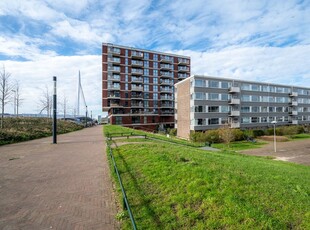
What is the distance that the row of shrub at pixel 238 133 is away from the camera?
33125mm

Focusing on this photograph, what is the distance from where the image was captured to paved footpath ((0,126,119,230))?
4.42 m

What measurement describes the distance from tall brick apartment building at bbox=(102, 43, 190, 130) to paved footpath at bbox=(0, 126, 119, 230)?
157 ft

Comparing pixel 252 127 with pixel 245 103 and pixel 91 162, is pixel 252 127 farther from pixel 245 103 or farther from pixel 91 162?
pixel 91 162

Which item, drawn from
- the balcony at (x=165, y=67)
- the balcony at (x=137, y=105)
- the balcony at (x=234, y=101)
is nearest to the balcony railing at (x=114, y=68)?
the balcony at (x=137, y=105)

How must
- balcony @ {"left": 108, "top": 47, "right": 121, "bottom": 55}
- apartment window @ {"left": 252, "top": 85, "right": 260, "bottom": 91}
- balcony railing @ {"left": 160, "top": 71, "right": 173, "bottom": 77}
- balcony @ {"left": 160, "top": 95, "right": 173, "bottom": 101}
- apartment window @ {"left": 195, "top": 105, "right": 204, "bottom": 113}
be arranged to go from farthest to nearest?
balcony railing @ {"left": 160, "top": 71, "right": 173, "bottom": 77} < balcony @ {"left": 160, "top": 95, "right": 173, "bottom": 101} < balcony @ {"left": 108, "top": 47, "right": 121, "bottom": 55} < apartment window @ {"left": 252, "top": 85, "right": 260, "bottom": 91} < apartment window @ {"left": 195, "top": 105, "right": 204, "bottom": 113}

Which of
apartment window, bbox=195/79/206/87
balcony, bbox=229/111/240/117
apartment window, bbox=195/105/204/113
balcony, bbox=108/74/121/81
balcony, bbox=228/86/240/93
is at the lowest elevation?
balcony, bbox=229/111/240/117

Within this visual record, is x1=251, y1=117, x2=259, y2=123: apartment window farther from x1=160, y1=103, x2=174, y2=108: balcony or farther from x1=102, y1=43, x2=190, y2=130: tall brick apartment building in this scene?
x1=160, y1=103, x2=174, y2=108: balcony

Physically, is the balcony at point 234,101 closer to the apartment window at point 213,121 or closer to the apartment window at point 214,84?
the apartment window at point 214,84

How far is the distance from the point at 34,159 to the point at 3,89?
19.5 m

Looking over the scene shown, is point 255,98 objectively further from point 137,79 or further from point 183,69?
point 137,79

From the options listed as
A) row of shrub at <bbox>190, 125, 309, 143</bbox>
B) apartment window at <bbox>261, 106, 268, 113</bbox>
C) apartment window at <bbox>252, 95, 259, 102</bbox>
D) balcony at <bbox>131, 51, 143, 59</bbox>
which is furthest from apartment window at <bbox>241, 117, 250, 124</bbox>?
balcony at <bbox>131, 51, 143, 59</bbox>

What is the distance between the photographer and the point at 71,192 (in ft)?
20.0

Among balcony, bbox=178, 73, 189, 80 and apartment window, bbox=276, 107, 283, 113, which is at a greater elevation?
balcony, bbox=178, 73, 189, 80

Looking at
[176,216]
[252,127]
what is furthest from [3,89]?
[252,127]
